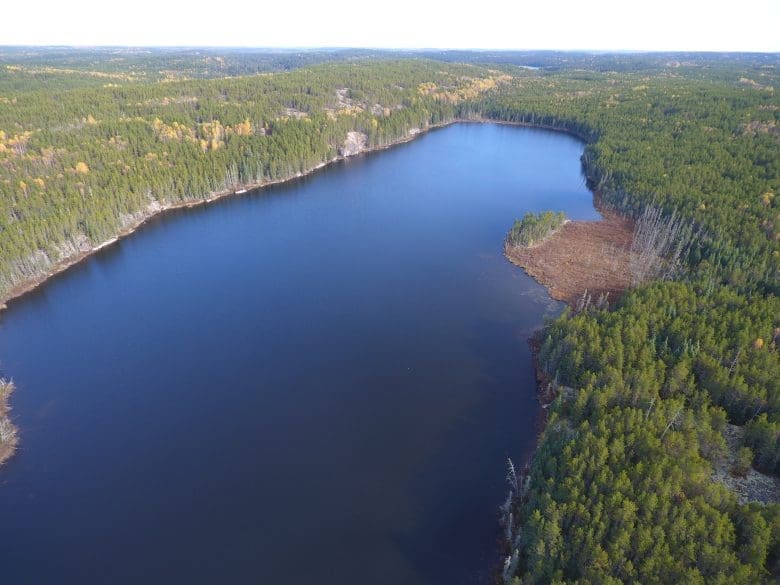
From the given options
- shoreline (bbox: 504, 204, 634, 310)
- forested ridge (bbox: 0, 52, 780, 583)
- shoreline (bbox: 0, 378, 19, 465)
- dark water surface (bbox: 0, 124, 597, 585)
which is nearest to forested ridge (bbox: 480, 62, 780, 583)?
forested ridge (bbox: 0, 52, 780, 583)

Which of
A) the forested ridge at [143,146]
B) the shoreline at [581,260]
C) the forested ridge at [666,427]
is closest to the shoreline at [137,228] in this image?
the forested ridge at [143,146]

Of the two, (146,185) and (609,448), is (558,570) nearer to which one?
(609,448)

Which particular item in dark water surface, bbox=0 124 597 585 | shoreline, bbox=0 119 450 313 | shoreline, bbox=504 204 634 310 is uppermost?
shoreline, bbox=504 204 634 310

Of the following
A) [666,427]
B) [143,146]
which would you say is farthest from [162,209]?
A: [666,427]

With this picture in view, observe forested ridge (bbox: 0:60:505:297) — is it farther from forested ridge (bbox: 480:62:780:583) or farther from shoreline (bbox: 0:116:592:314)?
forested ridge (bbox: 480:62:780:583)

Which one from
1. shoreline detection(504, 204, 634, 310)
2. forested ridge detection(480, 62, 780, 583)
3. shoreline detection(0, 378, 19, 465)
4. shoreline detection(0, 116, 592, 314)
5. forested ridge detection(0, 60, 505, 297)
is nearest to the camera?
forested ridge detection(480, 62, 780, 583)

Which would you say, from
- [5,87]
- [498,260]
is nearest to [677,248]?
[498,260]
